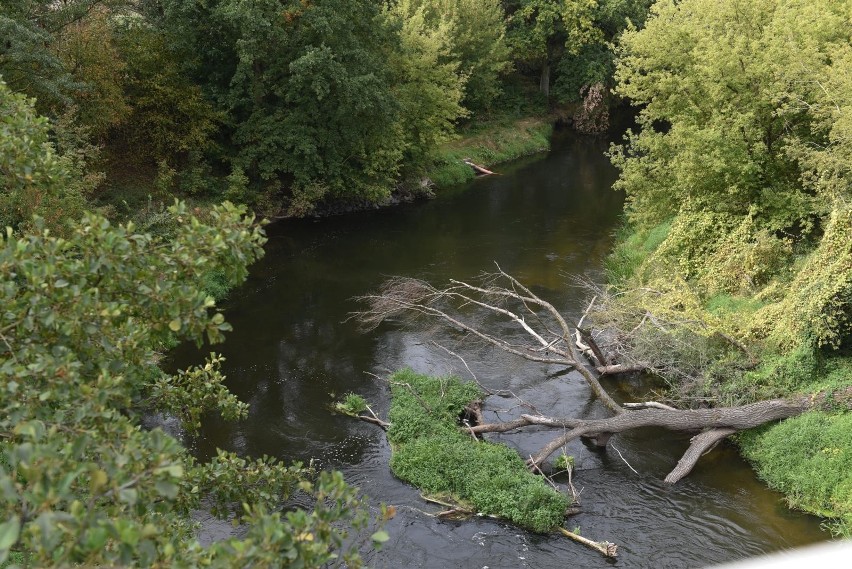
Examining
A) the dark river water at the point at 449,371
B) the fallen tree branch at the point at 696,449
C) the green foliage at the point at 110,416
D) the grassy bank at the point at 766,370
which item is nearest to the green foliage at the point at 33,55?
the dark river water at the point at 449,371

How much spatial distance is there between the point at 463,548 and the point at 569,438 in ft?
10.3

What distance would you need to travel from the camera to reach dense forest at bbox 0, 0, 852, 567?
14.5ft

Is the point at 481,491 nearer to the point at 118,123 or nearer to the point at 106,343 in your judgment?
the point at 106,343

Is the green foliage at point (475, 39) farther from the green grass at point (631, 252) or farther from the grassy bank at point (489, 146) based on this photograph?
the green grass at point (631, 252)

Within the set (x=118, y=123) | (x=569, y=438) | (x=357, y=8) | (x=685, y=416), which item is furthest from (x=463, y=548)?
(x=357, y=8)

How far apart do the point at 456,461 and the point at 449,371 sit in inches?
156

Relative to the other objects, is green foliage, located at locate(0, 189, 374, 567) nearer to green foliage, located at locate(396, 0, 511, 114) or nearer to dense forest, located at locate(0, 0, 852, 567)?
dense forest, located at locate(0, 0, 852, 567)

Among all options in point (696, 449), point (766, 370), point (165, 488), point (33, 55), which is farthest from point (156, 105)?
point (165, 488)

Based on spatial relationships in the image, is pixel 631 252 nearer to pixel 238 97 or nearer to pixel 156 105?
pixel 238 97

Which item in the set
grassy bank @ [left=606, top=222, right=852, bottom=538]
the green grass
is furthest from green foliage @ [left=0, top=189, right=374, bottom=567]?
the green grass

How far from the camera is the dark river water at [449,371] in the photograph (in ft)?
35.2

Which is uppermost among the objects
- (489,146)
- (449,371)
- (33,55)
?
(33,55)

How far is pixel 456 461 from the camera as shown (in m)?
12.1

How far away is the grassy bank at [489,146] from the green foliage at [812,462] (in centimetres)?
2290
